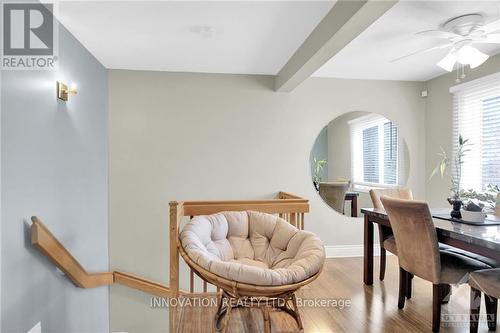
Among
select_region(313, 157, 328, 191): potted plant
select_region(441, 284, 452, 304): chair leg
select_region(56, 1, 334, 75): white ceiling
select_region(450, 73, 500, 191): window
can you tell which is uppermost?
select_region(56, 1, 334, 75): white ceiling

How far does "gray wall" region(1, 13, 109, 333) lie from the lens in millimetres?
2008

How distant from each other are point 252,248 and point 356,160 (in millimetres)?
2518

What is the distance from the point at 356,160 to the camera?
4.48m

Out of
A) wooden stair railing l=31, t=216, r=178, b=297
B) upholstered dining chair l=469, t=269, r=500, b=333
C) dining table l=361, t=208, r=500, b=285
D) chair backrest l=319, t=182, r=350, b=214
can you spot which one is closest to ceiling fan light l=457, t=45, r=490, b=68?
dining table l=361, t=208, r=500, b=285

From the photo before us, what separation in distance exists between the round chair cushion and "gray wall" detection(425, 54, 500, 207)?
285 cm

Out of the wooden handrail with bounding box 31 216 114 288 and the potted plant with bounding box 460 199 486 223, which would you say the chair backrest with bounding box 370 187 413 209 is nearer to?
the potted plant with bounding box 460 199 486 223

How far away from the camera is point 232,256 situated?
2482mm

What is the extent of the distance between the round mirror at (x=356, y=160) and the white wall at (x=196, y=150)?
0.14 metres

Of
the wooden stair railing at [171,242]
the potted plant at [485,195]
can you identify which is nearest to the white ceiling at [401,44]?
the potted plant at [485,195]

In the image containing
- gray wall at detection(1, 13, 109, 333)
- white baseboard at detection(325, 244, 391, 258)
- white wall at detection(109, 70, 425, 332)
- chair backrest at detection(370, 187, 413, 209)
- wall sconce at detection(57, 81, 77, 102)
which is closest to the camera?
gray wall at detection(1, 13, 109, 333)

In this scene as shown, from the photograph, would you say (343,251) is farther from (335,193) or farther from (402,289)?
(402,289)

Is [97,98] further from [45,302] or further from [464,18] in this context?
[464,18]

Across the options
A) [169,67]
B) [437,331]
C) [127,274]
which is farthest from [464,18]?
[127,274]

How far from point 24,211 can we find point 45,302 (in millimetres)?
764
